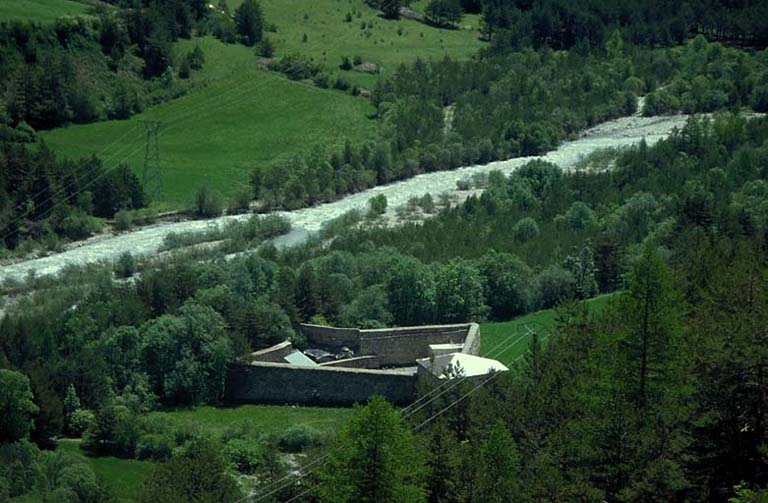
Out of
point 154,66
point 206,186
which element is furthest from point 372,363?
point 154,66

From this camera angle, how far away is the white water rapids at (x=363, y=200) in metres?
103

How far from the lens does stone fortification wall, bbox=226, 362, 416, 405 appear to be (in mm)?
76000

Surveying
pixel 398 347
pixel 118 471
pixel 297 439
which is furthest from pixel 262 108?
pixel 118 471

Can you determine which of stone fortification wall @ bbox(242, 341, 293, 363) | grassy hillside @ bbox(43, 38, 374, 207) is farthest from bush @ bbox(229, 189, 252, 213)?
stone fortification wall @ bbox(242, 341, 293, 363)

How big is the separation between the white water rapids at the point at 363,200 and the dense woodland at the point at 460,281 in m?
1.68

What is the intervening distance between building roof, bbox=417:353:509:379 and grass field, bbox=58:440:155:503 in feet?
41.6

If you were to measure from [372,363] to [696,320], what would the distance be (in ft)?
67.1

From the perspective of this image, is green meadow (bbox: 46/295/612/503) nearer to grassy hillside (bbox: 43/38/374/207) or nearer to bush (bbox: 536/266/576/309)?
bush (bbox: 536/266/576/309)

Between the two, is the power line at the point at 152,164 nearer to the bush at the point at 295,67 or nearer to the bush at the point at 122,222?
the bush at the point at 122,222

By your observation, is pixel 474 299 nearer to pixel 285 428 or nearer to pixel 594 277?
pixel 594 277

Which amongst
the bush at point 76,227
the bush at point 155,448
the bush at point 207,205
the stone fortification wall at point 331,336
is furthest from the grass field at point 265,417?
the bush at point 207,205

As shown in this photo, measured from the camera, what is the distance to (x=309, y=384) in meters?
76.8

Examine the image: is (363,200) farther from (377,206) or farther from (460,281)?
(460,281)

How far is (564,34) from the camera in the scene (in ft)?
529
